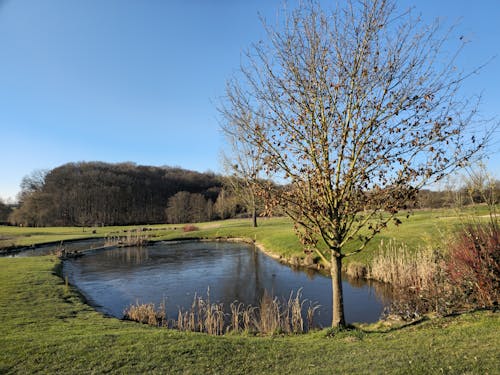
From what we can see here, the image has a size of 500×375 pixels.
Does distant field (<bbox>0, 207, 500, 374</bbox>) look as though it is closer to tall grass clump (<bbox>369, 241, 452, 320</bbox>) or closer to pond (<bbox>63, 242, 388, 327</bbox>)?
tall grass clump (<bbox>369, 241, 452, 320</bbox>)

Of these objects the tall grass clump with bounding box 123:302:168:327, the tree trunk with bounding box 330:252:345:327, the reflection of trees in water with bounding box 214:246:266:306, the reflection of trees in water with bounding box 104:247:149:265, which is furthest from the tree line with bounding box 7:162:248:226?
the tree trunk with bounding box 330:252:345:327

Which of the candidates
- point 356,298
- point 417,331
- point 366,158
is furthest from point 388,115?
point 356,298

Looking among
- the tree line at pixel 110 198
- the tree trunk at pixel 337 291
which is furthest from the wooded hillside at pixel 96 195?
the tree trunk at pixel 337 291

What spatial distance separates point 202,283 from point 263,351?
520 inches

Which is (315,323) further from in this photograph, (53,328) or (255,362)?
(53,328)

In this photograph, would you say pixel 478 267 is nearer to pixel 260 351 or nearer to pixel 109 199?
pixel 260 351

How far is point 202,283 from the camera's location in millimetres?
19812

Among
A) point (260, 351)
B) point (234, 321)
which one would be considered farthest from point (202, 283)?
point (260, 351)

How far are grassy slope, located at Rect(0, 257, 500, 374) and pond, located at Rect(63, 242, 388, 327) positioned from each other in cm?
483

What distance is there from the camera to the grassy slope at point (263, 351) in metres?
5.84

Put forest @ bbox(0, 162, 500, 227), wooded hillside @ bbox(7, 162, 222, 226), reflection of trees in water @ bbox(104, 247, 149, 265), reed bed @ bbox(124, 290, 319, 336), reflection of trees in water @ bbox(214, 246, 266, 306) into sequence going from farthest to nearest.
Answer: wooded hillside @ bbox(7, 162, 222, 226), forest @ bbox(0, 162, 500, 227), reflection of trees in water @ bbox(104, 247, 149, 265), reflection of trees in water @ bbox(214, 246, 266, 306), reed bed @ bbox(124, 290, 319, 336)

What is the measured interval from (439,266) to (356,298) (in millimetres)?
4369

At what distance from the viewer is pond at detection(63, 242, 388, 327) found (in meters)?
15.1

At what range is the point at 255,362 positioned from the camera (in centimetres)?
650
